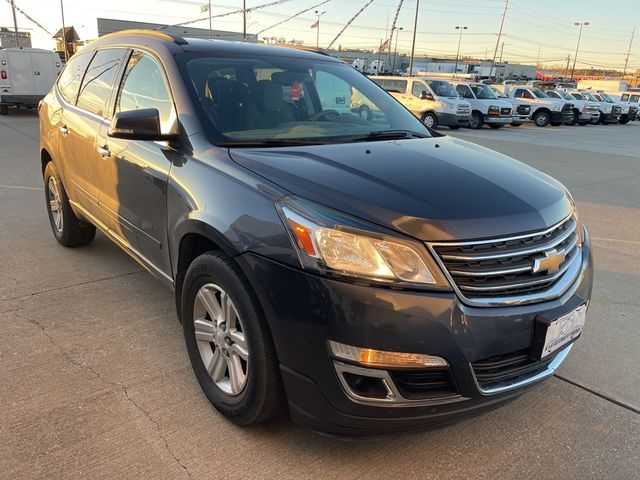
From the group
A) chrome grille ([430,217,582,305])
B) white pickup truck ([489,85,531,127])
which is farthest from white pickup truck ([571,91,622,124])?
chrome grille ([430,217,582,305])

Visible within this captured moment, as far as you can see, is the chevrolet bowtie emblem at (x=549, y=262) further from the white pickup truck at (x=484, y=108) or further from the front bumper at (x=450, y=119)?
the white pickup truck at (x=484, y=108)

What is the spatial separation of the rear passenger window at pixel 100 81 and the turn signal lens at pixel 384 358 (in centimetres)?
263

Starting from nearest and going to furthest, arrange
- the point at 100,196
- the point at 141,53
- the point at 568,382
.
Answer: the point at 568,382, the point at 141,53, the point at 100,196

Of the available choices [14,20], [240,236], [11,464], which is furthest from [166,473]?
[14,20]

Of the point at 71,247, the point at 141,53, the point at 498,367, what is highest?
the point at 141,53

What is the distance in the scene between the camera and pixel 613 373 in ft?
9.98

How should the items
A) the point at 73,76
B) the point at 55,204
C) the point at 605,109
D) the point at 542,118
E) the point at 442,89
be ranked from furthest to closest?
the point at 605,109
the point at 542,118
the point at 442,89
the point at 55,204
the point at 73,76

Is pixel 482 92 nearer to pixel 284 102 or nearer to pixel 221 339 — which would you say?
pixel 284 102

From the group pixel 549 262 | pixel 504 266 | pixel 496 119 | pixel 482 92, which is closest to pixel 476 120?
pixel 496 119

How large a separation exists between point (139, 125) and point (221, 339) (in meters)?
1.14

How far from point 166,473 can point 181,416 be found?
38 cm

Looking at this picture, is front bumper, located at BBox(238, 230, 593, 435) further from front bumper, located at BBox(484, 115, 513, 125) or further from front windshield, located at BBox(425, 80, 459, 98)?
front bumper, located at BBox(484, 115, 513, 125)

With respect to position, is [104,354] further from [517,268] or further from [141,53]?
[517,268]

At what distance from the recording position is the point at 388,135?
3133 mm
